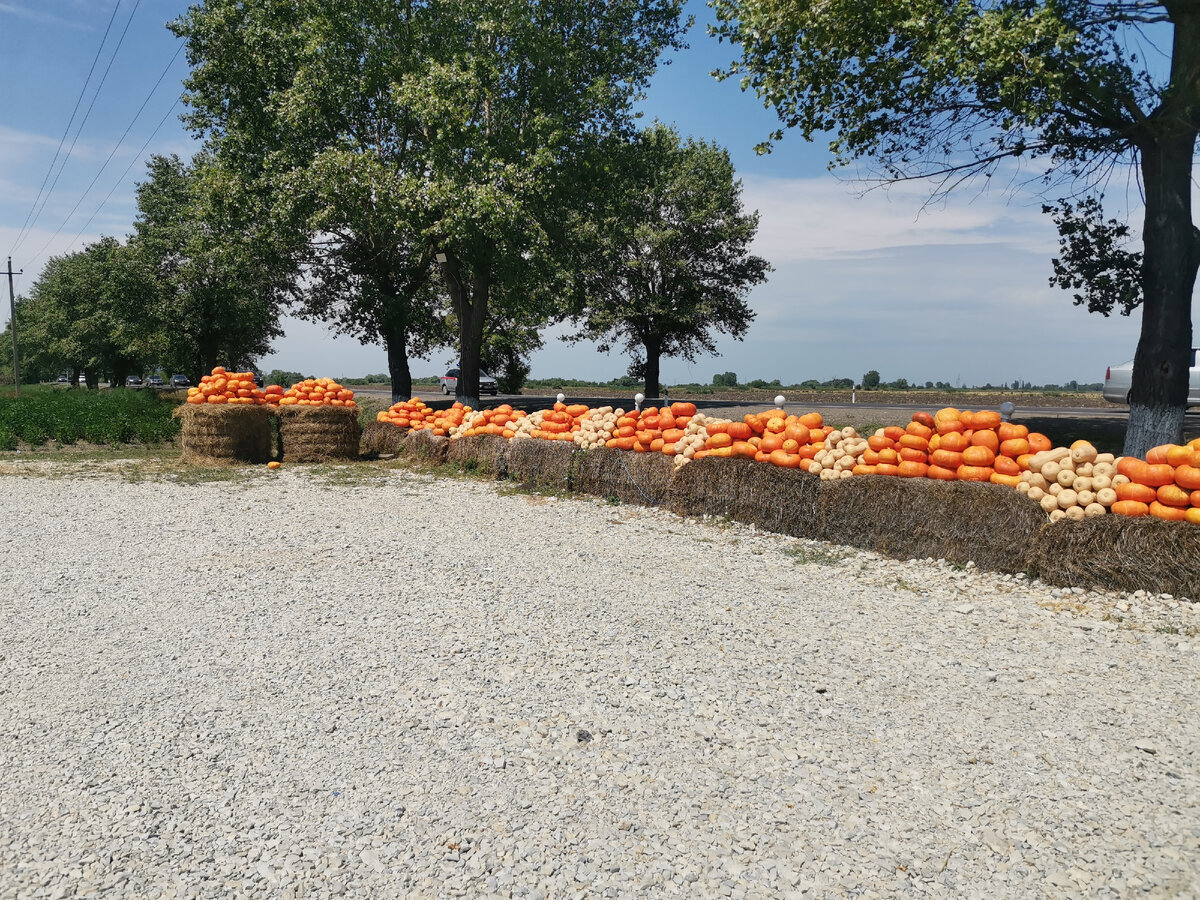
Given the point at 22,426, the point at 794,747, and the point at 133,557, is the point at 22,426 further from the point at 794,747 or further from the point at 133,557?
the point at 794,747

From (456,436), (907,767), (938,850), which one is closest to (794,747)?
(907,767)

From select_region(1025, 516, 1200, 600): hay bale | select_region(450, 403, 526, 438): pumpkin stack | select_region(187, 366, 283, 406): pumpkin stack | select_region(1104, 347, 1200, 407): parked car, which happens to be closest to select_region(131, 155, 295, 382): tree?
select_region(187, 366, 283, 406): pumpkin stack

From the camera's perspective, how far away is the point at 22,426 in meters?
19.9

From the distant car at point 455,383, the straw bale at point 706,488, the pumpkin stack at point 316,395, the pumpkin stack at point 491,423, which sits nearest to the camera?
the straw bale at point 706,488

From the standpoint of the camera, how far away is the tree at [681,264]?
108 ft

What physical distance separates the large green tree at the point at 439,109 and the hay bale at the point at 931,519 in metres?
15.1

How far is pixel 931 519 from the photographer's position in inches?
294

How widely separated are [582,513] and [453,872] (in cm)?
730

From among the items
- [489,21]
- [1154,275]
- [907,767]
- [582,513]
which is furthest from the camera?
[489,21]

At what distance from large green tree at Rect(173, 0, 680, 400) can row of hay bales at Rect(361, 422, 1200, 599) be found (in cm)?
1252

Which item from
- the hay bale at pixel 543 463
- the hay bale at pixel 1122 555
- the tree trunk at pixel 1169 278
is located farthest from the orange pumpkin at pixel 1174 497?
the hay bale at pixel 543 463

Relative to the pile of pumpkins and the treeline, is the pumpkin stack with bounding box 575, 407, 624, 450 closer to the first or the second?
the pile of pumpkins

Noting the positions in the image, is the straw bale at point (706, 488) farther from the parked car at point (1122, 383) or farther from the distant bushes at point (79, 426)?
the parked car at point (1122, 383)

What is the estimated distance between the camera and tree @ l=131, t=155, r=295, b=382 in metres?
24.1
